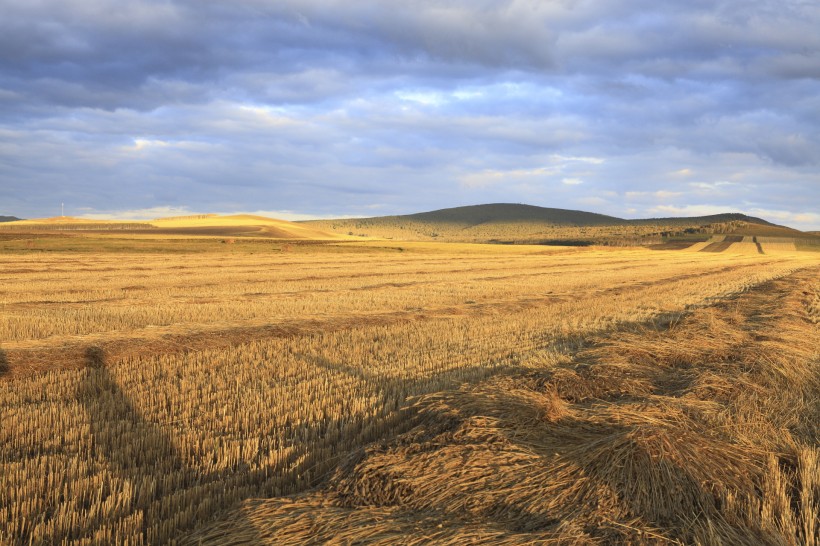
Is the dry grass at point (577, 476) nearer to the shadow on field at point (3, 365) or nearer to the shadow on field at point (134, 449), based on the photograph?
the shadow on field at point (134, 449)

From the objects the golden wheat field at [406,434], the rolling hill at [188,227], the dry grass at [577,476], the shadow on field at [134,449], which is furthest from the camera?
the rolling hill at [188,227]

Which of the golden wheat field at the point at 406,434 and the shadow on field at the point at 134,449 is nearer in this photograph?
the golden wheat field at the point at 406,434

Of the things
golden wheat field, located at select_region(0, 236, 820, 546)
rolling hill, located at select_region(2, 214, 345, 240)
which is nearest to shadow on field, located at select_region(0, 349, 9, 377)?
golden wheat field, located at select_region(0, 236, 820, 546)

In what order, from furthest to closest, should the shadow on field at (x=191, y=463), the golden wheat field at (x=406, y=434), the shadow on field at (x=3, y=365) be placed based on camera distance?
1. the shadow on field at (x=3, y=365)
2. the shadow on field at (x=191, y=463)
3. the golden wheat field at (x=406, y=434)

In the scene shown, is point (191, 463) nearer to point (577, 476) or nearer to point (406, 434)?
point (406, 434)

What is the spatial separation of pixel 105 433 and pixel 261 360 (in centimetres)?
415

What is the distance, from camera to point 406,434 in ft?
19.6

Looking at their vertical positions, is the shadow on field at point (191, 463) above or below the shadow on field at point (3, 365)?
above

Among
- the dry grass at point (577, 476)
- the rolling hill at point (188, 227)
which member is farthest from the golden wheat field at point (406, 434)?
the rolling hill at point (188, 227)

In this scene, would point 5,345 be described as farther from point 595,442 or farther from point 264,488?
point 595,442

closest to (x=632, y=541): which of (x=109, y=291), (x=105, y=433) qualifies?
(x=105, y=433)

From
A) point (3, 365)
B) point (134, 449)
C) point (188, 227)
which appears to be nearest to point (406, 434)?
point (134, 449)

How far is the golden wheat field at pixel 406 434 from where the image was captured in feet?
13.7

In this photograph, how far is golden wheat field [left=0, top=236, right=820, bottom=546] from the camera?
4.19 m
